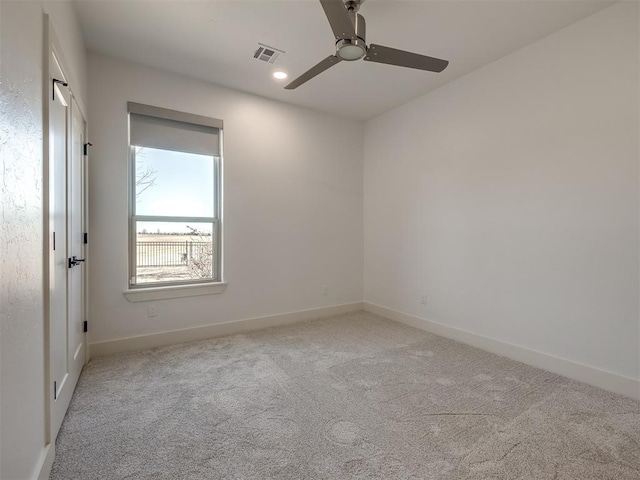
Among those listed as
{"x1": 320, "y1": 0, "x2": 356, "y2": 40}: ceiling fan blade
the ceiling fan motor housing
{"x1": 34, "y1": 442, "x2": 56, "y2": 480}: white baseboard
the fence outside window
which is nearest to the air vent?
the ceiling fan motor housing

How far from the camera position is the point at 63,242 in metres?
1.93

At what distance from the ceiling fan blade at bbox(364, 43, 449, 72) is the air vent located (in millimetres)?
1079

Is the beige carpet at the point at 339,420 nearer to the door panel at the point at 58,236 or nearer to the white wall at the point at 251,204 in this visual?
the door panel at the point at 58,236

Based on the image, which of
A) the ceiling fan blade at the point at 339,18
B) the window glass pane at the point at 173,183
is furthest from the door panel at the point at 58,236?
the ceiling fan blade at the point at 339,18

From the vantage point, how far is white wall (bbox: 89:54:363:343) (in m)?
2.90

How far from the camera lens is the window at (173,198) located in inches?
123

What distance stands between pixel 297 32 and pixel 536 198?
253 centimetres

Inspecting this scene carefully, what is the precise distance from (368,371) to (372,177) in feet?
9.20

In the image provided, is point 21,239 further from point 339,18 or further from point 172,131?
point 172,131

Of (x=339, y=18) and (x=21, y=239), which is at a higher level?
(x=339, y=18)

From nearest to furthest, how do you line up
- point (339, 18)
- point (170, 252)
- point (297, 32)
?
point (339, 18) < point (297, 32) < point (170, 252)

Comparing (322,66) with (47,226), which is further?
(322,66)

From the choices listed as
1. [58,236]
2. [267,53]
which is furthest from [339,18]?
[58,236]

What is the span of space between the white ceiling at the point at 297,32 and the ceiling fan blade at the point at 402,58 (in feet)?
1.38
